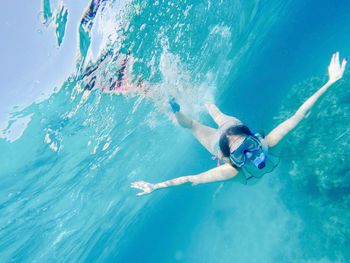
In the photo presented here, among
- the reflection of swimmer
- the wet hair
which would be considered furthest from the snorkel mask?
the wet hair

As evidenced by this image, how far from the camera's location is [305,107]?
6039 millimetres

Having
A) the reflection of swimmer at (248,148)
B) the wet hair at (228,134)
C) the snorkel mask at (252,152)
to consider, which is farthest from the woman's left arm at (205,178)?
the snorkel mask at (252,152)

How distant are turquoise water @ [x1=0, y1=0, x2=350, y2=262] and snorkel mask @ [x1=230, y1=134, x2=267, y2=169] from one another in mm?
6461

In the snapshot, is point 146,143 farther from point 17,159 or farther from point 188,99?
point 17,159

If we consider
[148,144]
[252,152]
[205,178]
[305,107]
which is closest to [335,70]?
[305,107]

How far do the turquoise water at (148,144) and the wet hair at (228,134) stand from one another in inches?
236

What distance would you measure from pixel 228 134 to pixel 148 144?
59.8 feet

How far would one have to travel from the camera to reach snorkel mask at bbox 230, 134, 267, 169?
18.5ft

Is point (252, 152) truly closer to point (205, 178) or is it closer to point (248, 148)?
point (248, 148)

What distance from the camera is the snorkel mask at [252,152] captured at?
18.5 ft

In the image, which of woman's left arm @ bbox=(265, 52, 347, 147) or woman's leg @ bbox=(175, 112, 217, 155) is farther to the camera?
woman's leg @ bbox=(175, 112, 217, 155)

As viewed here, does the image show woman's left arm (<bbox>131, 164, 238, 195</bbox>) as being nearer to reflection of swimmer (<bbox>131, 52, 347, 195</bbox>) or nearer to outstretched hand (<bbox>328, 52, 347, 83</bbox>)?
reflection of swimmer (<bbox>131, 52, 347, 195</bbox>)

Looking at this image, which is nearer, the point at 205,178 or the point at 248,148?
the point at 248,148

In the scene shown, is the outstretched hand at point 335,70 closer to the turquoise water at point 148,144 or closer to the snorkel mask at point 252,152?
the snorkel mask at point 252,152
